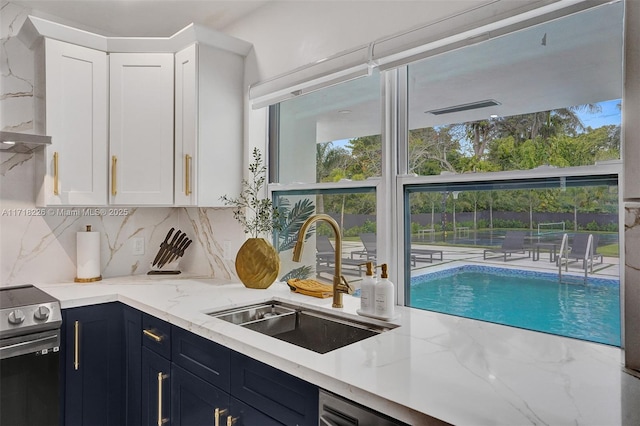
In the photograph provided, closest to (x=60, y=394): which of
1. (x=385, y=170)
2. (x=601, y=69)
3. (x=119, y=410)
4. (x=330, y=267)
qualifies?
(x=119, y=410)

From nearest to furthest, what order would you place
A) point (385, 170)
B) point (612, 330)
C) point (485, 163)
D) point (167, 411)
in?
point (612, 330) < point (485, 163) < point (167, 411) < point (385, 170)

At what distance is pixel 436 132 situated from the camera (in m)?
1.83

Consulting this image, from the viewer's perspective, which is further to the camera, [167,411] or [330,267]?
[330,267]

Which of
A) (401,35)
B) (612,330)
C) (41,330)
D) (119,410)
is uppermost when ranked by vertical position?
(401,35)

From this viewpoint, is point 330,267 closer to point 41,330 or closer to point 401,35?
point 401,35

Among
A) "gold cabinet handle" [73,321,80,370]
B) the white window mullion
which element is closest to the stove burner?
"gold cabinet handle" [73,321,80,370]

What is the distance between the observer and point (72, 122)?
Result: 230 centimetres

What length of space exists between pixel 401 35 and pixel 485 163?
64 centimetres

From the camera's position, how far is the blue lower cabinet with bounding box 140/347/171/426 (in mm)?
1823

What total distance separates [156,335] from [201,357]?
39cm

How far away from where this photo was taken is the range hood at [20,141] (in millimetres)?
2013

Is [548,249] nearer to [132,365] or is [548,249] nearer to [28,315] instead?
[132,365]

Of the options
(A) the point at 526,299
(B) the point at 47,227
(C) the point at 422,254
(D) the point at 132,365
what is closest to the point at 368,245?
(C) the point at 422,254

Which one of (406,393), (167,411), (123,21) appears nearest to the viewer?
(406,393)
